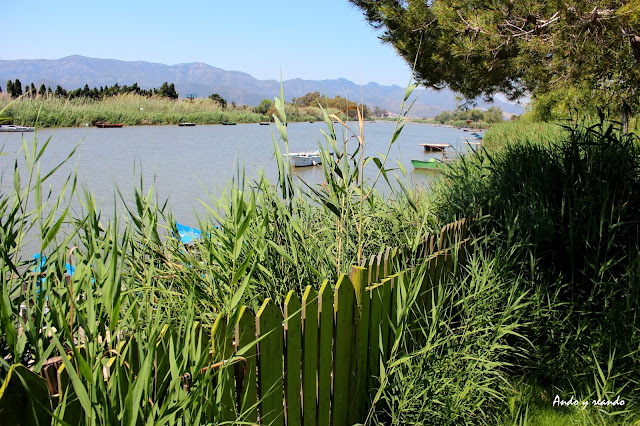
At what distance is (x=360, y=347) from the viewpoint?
7.69 ft

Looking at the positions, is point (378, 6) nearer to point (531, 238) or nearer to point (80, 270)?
point (531, 238)

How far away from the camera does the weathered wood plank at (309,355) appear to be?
1.95m

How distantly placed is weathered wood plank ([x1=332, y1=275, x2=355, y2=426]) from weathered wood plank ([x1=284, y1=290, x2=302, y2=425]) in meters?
0.23

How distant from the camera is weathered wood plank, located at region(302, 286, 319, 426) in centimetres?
195

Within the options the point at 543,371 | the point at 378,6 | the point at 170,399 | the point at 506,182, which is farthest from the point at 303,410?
the point at 378,6

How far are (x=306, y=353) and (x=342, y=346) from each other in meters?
0.27

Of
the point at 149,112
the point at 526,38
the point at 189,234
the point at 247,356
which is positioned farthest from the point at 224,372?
the point at 149,112

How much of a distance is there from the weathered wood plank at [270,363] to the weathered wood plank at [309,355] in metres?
0.13

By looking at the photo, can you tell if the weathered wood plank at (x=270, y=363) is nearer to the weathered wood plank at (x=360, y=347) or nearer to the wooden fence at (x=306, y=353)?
the wooden fence at (x=306, y=353)

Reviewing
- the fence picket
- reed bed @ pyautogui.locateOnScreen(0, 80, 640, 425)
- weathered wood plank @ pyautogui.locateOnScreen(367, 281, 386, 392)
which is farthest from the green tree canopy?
the fence picket

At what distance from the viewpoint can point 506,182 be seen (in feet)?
13.9

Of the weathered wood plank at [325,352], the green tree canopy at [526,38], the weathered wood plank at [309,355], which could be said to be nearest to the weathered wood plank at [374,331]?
→ the weathered wood plank at [325,352]

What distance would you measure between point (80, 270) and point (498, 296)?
2330mm

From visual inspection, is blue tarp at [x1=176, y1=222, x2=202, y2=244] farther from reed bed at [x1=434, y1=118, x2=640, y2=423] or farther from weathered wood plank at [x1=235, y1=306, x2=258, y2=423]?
reed bed at [x1=434, y1=118, x2=640, y2=423]
